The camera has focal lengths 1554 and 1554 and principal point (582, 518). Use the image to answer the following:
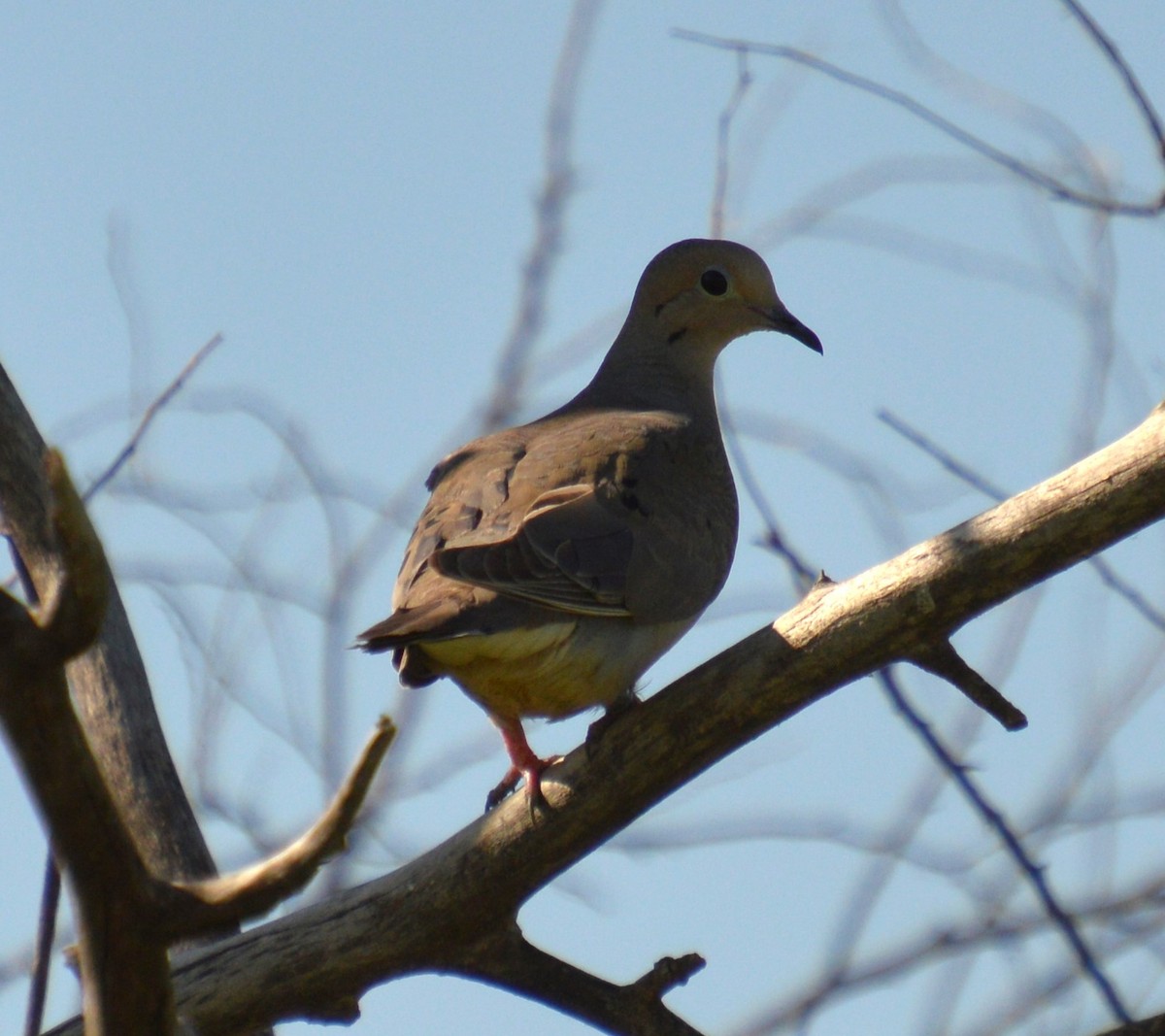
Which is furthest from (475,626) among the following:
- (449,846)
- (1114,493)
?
(1114,493)

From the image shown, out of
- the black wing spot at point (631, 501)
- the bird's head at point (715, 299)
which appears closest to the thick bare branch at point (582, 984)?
the black wing spot at point (631, 501)

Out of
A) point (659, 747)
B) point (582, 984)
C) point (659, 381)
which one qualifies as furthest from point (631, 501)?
point (582, 984)

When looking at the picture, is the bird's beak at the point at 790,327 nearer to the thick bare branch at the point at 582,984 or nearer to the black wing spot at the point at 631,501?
the black wing spot at the point at 631,501

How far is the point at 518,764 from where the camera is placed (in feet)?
13.0

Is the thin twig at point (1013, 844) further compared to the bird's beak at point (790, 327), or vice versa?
the bird's beak at point (790, 327)

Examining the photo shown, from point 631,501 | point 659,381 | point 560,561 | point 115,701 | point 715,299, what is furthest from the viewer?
point 715,299

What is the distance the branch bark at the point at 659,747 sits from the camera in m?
2.98

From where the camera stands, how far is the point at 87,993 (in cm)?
227

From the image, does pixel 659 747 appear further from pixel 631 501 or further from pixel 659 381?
pixel 659 381

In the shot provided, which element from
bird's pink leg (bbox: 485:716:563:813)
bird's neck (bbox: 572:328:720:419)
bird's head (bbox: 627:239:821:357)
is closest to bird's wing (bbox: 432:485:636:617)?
bird's pink leg (bbox: 485:716:563:813)

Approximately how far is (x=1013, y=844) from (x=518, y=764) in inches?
50.5

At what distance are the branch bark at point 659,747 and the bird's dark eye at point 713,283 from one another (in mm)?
2609

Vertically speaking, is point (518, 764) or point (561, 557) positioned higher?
point (561, 557)

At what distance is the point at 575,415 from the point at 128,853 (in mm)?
3085
